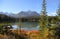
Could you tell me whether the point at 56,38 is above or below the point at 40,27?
below

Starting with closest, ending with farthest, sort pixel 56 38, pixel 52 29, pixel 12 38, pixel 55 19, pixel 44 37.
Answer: pixel 44 37, pixel 12 38, pixel 56 38, pixel 52 29, pixel 55 19

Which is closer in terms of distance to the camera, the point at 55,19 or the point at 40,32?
the point at 40,32

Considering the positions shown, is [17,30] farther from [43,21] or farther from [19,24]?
[43,21]

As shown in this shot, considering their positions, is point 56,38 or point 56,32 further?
point 56,32

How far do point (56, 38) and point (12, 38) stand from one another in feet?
11.3

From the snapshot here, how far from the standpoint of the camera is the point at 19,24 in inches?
593

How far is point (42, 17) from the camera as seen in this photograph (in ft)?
33.4

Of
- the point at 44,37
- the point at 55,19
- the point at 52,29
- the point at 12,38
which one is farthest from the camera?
the point at 55,19

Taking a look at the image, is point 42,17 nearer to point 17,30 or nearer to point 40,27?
point 40,27

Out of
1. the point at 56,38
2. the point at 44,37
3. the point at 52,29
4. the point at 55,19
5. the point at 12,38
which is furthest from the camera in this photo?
the point at 55,19

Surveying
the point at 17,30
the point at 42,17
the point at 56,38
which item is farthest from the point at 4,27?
the point at 42,17

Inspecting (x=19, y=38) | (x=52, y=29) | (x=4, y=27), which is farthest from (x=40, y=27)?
(x=4, y=27)

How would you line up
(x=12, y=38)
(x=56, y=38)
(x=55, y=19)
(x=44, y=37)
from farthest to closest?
(x=55, y=19) → (x=56, y=38) → (x=12, y=38) → (x=44, y=37)

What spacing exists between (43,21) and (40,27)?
35cm
